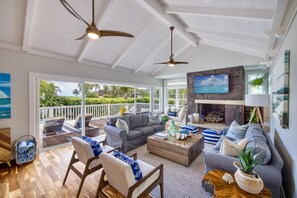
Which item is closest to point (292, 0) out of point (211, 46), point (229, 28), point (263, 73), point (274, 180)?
point (229, 28)

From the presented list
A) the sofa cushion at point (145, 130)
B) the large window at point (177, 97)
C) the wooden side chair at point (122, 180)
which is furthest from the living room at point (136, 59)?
the large window at point (177, 97)

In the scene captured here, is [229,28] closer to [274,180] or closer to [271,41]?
[271,41]

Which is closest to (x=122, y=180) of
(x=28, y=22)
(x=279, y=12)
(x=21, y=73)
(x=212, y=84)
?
(x=279, y=12)

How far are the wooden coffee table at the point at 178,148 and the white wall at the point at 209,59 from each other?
309 centimetres

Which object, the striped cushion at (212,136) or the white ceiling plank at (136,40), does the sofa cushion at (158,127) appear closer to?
the striped cushion at (212,136)

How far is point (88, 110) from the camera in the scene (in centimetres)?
569

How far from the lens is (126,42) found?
4.19 metres

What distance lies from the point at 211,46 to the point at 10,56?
19.9 feet

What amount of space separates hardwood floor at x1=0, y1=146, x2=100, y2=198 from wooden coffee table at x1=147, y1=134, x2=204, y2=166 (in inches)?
55.7

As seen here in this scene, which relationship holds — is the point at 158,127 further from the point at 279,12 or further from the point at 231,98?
the point at 279,12

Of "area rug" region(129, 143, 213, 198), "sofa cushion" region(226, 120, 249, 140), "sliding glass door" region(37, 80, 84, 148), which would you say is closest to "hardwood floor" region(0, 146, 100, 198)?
"sliding glass door" region(37, 80, 84, 148)

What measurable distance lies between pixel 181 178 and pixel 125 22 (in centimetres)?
374

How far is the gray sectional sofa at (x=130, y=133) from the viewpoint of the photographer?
3486mm

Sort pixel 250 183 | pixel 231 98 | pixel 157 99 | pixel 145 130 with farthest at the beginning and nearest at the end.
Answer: pixel 157 99 → pixel 231 98 → pixel 145 130 → pixel 250 183
